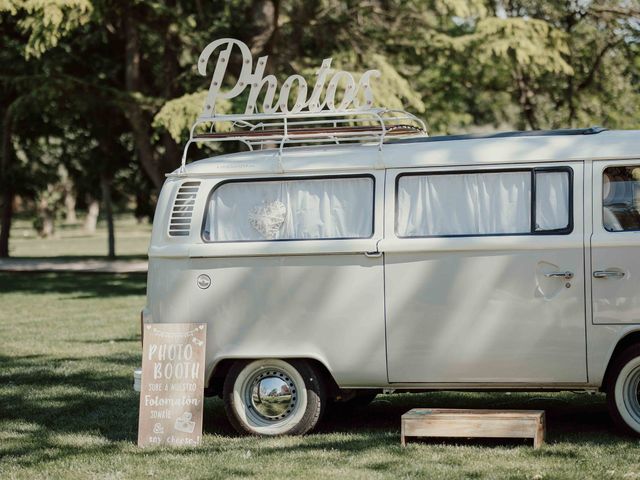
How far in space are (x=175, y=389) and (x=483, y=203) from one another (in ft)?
8.56

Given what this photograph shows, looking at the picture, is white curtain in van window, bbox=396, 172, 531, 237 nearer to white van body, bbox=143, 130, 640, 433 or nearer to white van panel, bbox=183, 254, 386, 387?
white van body, bbox=143, 130, 640, 433

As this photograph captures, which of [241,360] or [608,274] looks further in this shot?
[241,360]

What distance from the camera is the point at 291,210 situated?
326 inches

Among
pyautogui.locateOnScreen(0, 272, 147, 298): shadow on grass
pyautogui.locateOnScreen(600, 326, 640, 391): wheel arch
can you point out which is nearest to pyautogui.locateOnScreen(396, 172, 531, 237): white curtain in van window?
pyautogui.locateOnScreen(600, 326, 640, 391): wheel arch

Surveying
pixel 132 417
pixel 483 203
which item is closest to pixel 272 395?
pixel 132 417

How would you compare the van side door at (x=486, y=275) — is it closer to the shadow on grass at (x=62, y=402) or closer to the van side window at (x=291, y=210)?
the van side window at (x=291, y=210)

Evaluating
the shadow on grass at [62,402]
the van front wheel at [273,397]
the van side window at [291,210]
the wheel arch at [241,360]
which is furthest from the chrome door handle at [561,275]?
the shadow on grass at [62,402]

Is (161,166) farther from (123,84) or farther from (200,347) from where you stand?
(200,347)

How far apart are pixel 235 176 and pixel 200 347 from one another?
129 cm

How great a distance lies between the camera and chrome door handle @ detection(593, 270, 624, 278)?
7.60 m

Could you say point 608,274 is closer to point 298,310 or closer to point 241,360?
point 298,310

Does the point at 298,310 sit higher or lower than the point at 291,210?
lower

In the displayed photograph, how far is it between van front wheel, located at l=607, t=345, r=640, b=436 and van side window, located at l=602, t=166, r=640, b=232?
0.86 m

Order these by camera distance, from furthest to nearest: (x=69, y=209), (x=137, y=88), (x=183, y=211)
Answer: (x=69, y=209), (x=137, y=88), (x=183, y=211)
